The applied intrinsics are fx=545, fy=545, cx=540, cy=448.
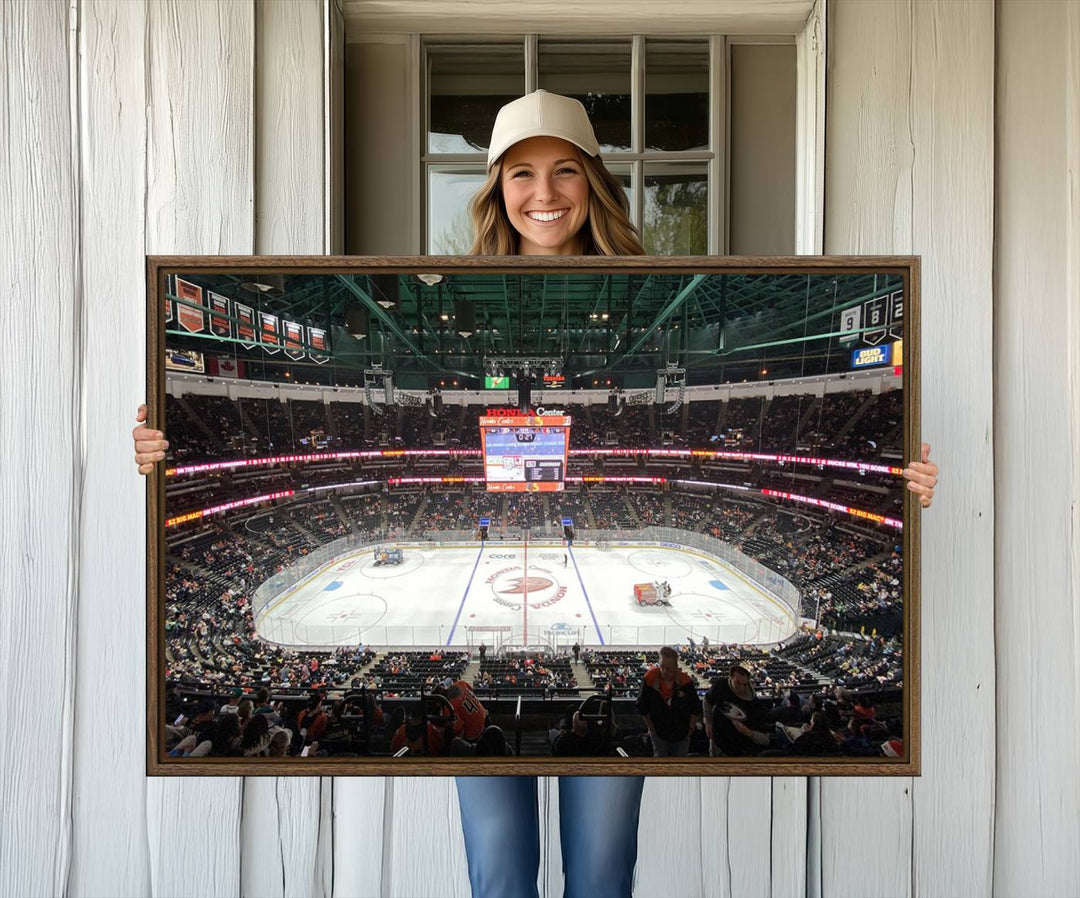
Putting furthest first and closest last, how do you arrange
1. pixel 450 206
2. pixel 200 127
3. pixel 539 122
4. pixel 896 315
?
pixel 450 206 → pixel 200 127 → pixel 539 122 → pixel 896 315

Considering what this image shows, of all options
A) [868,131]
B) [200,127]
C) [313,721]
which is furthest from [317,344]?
[868,131]

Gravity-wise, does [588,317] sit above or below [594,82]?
below

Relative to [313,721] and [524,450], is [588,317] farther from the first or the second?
[313,721]

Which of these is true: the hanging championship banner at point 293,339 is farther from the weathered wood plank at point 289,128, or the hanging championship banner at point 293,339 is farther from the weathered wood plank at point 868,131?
the weathered wood plank at point 868,131

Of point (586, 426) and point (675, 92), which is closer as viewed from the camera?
point (586, 426)

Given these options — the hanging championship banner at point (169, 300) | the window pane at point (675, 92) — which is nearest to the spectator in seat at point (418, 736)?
the hanging championship banner at point (169, 300)

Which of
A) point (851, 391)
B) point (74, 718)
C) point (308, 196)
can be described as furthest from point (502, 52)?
point (74, 718)
